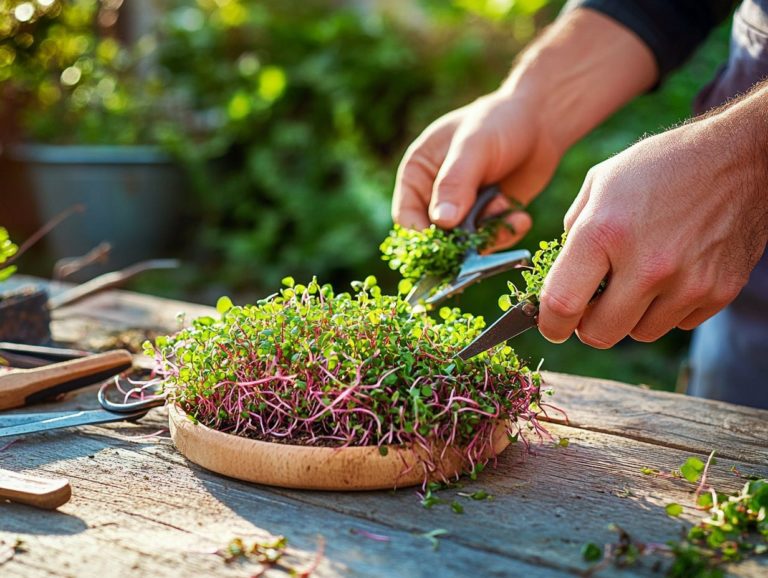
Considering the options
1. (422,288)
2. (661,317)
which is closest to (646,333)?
(661,317)

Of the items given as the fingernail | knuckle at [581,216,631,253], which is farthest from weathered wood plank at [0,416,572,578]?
the fingernail

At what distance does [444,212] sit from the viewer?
1969 mm

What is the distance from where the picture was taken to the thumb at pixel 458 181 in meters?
1.98

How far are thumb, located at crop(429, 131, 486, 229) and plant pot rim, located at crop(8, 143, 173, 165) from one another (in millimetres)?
4253

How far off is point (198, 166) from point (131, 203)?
545 mm

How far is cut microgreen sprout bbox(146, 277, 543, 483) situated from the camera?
53.7 inches

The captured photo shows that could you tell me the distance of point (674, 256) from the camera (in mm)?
1433

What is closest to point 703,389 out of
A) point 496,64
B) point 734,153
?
point 734,153

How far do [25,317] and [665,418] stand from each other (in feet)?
5.00

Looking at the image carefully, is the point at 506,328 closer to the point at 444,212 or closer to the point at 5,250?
the point at 444,212

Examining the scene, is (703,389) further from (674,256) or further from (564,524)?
(564,524)

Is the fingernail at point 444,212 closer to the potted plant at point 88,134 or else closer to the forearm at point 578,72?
the forearm at point 578,72

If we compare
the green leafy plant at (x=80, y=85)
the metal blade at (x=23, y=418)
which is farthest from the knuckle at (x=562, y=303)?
the green leafy plant at (x=80, y=85)

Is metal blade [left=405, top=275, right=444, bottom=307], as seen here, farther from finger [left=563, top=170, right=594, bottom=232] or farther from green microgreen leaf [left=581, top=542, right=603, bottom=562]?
green microgreen leaf [left=581, top=542, right=603, bottom=562]
